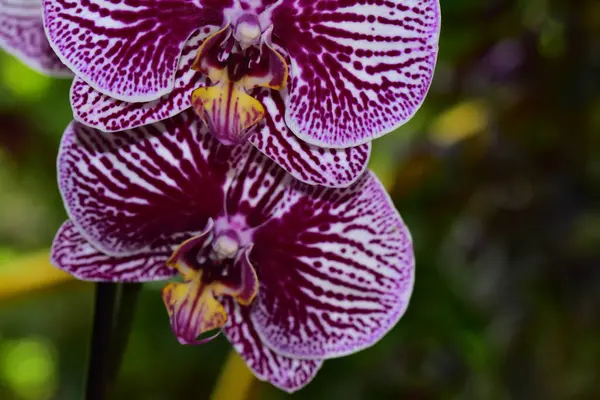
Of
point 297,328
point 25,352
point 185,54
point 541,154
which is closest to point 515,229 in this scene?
point 541,154

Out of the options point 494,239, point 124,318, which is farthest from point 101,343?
point 494,239

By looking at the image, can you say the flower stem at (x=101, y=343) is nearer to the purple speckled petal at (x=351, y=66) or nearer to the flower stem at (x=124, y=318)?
the flower stem at (x=124, y=318)

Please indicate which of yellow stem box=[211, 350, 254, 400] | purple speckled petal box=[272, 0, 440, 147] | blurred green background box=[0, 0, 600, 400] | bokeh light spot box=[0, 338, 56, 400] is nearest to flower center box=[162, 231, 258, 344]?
purple speckled petal box=[272, 0, 440, 147]

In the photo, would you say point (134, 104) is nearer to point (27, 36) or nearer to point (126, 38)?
point (126, 38)

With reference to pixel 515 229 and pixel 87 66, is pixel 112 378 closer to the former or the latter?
pixel 87 66

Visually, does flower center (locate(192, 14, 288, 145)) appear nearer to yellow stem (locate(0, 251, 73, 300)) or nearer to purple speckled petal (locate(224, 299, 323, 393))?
purple speckled petal (locate(224, 299, 323, 393))
